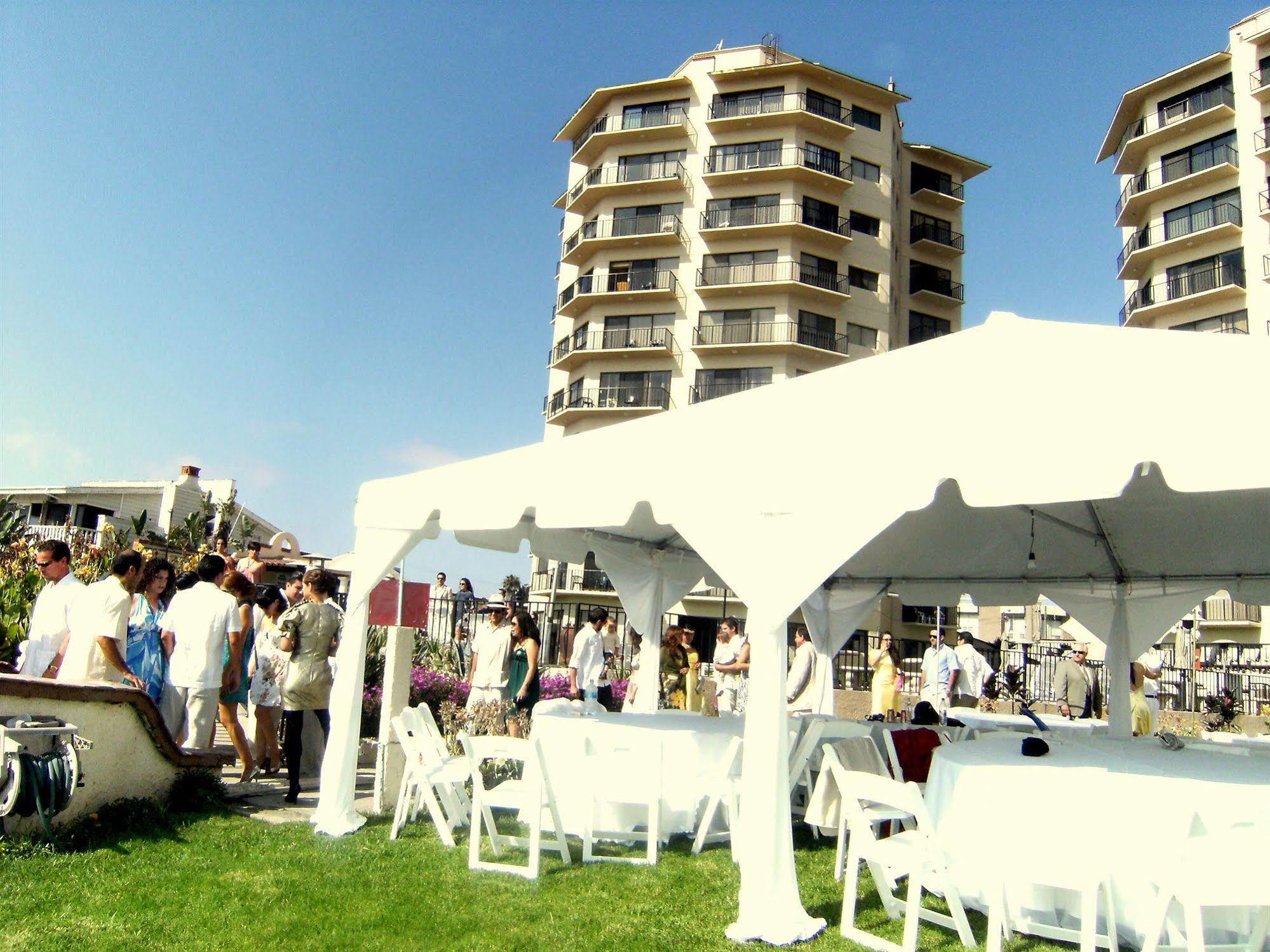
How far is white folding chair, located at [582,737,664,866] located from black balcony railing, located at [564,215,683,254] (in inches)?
1563

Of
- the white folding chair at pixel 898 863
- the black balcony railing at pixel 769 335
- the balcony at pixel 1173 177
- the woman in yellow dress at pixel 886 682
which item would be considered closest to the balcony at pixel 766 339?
the black balcony railing at pixel 769 335

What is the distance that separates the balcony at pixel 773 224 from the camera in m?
42.5

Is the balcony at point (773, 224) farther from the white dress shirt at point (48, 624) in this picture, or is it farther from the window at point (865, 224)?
the white dress shirt at point (48, 624)

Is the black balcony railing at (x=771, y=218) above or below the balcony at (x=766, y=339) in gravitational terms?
above

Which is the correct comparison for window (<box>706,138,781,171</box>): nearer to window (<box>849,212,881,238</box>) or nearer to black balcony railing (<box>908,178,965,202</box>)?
window (<box>849,212,881,238</box>)

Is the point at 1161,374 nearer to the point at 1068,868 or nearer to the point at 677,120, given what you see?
the point at 1068,868

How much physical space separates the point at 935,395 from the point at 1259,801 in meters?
2.55

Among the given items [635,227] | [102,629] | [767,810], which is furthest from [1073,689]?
[635,227]

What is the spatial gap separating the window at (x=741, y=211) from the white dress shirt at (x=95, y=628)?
3908 centimetres

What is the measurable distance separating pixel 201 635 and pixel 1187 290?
4117 centimetres

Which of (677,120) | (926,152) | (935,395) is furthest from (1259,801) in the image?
(926,152)

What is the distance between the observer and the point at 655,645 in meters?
9.98

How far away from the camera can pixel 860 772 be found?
5.97 meters

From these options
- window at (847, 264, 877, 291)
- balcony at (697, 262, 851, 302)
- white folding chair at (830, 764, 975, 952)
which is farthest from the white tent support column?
window at (847, 264, 877, 291)
